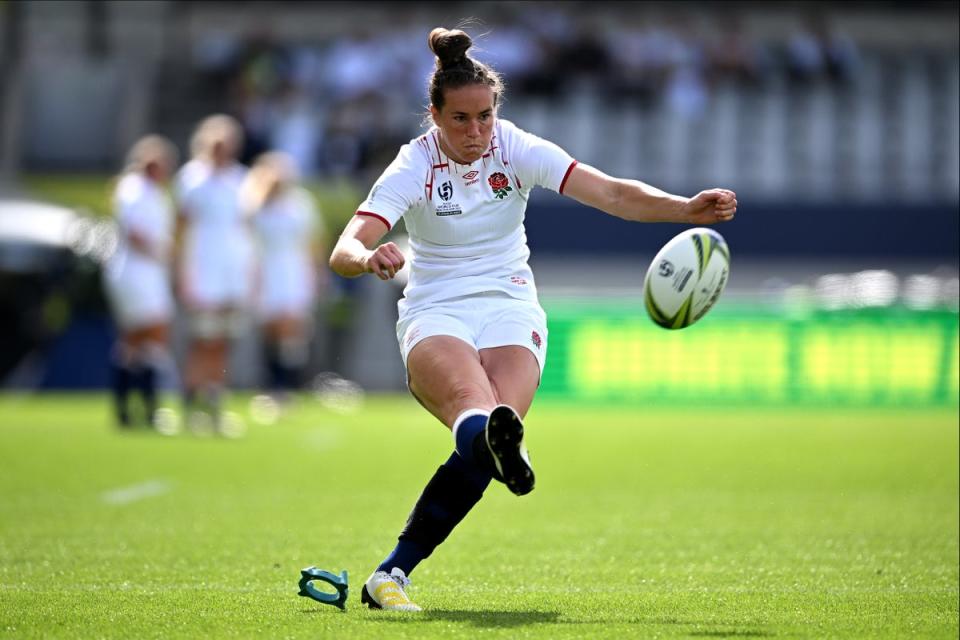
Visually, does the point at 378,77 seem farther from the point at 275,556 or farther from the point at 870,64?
the point at 275,556

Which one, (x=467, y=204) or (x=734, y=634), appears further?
(x=467, y=204)

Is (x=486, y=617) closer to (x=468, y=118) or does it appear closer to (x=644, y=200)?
(x=644, y=200)

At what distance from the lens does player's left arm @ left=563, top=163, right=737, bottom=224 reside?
5.76m

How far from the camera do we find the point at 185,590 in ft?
19.6

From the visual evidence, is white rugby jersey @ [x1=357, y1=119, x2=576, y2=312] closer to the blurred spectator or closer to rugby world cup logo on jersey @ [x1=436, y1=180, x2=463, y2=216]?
rugby world cup logo on jersey @ [x1=436, y1=180, x2=463, y2=216]

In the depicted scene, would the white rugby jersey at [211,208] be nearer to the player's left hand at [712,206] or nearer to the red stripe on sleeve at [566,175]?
the red stripe on sleeve at [566,175]

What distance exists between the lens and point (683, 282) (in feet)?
19.4

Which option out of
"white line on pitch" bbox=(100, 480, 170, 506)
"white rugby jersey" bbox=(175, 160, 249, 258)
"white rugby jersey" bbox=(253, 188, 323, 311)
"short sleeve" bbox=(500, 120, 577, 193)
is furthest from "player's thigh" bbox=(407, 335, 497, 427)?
"white rugby jersey" bbox=(253, 188, 323, 311)

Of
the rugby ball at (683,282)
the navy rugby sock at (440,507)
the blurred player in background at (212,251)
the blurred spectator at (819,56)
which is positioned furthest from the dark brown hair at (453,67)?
the blurred spectator at (819,56)

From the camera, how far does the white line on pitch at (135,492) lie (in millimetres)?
9250

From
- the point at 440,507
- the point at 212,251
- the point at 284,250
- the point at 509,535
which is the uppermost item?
the point at 284,250

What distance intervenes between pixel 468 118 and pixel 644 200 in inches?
28.3

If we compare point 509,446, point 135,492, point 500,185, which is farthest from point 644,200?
point 135,492

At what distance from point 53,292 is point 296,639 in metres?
16.3
